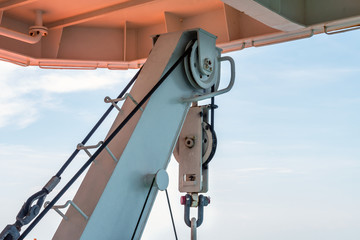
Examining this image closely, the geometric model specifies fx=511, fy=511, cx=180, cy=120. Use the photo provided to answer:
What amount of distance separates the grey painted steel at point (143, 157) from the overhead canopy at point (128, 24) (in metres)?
1.82

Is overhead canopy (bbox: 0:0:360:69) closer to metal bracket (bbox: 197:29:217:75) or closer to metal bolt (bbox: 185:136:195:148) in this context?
metal bracket (bbox: 197:29:217:75)

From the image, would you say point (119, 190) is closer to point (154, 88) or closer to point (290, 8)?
point (154, 88)

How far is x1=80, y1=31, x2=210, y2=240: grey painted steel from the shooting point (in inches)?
142

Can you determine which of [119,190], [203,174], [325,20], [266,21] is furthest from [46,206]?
[325,20]

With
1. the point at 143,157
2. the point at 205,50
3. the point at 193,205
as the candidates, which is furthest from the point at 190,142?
the point at 205,50

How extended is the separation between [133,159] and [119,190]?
0.25 m

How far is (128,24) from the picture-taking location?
7750 mm

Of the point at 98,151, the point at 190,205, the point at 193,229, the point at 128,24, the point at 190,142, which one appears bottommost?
the point at 193,229

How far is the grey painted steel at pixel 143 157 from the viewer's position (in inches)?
142

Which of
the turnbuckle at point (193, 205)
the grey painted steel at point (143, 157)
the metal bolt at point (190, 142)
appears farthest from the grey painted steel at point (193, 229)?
the metal bolt at point (190, 142)

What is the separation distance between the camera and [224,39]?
6.86 metres

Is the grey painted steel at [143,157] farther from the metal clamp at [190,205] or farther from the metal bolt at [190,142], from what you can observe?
→ the metal clamp at [190,205]

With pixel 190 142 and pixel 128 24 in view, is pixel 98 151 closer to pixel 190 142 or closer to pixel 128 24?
pixel 190 142

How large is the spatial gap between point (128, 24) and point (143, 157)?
170 inches
